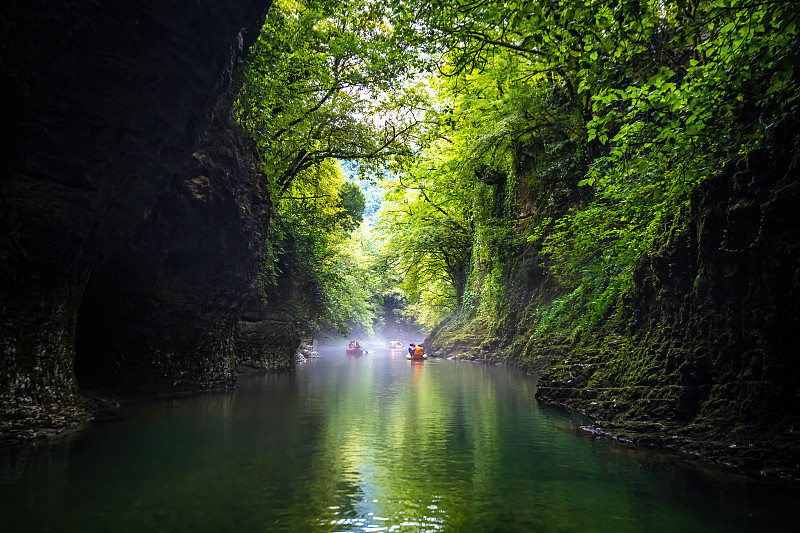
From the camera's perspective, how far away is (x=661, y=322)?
7688mm

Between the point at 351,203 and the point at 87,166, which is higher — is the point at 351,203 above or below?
above

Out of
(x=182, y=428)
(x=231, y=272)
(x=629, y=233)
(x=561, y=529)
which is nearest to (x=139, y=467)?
(x=182, y=428)

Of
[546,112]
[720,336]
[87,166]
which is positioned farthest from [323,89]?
[720,336]

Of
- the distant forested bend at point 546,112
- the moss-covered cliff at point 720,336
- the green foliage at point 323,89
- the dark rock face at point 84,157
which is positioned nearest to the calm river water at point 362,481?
the moss-covered cliff at point 720,336

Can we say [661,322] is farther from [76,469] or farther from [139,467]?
[76,469]

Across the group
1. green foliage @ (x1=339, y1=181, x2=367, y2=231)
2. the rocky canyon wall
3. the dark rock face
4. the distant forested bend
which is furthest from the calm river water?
green foliage @ (x1=339, y1=181, x2=367, y2=231)

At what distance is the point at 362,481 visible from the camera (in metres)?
5.19

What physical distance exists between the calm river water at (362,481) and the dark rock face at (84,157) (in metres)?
1.51

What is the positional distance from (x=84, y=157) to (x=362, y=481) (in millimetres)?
5884

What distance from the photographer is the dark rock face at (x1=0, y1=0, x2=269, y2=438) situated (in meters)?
6.18

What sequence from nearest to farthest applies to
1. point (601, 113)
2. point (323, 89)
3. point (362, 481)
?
point (362, 481) → point (601, 113) → point (323, 89)

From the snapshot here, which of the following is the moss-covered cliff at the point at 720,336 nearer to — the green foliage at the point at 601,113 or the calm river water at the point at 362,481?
the green foliage at the point at 601,113

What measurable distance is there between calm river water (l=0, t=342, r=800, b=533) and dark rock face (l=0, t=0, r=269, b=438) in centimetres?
151

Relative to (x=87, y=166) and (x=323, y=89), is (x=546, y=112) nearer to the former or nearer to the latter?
(x=323, y=89)
